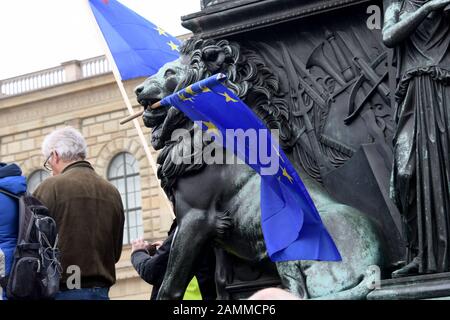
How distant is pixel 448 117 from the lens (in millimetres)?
7051

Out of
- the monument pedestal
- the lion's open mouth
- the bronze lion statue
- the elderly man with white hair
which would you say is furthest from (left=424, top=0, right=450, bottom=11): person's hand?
the elderly man with white hair

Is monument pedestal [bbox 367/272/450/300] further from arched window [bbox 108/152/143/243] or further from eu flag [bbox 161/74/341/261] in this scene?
arched window [bbox 108/152/143/243]

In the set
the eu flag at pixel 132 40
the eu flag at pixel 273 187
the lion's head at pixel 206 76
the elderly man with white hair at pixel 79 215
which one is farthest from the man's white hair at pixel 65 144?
the eu flag at pixel 132 40

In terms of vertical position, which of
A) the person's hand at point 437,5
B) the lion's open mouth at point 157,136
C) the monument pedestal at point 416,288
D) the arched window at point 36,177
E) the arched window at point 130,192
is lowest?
the monument pedestal at point 416,288

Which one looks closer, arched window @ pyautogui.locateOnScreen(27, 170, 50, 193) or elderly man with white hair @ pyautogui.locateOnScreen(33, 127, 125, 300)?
elderly man with white hair @ pyautogui.locateOnScreen(33, 127, 125, 300)

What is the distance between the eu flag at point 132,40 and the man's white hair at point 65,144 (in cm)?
226

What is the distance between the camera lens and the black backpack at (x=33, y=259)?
685 cm

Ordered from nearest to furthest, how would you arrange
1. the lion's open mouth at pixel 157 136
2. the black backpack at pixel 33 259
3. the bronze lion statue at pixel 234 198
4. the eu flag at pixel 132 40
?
the black backpack at pixel 33 259 → the bronze lion statue at pixel 234 198 → the lion's open mouth at pixel 157 136 → the eu flag at pixel 132 40

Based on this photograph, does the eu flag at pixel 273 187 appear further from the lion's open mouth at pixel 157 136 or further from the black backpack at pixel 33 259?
the black backpack at pixel 33 259

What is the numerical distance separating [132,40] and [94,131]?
29.5m

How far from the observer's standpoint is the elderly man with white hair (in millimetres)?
7695

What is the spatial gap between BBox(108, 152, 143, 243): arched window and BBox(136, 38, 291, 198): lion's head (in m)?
28.9

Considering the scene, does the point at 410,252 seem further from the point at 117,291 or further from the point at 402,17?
the point at 117,291

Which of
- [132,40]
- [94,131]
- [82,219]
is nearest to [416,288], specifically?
[82,219]
